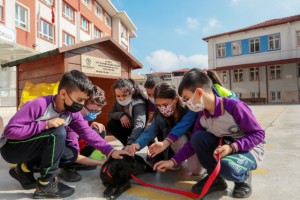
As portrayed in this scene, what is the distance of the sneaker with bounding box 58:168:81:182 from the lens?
2.49 meters

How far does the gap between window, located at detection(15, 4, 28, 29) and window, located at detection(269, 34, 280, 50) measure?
65.1 ft

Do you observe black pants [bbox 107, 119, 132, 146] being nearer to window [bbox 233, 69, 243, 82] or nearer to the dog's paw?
the dog's paw

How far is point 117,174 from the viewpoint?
2242 millimetres

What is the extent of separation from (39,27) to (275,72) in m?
19.6

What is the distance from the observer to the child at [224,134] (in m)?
1.97

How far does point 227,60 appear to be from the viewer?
25.8 meters

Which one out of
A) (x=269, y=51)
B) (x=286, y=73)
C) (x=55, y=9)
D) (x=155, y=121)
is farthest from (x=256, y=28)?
(x=155, y=121)

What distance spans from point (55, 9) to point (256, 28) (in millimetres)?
17244

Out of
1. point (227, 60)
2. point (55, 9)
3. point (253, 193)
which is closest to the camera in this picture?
point (253, 193)

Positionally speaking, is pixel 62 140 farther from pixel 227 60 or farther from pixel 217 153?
pixel 227 60

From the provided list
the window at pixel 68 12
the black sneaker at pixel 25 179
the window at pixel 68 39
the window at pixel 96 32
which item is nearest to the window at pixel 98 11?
the window at pixel 96 32

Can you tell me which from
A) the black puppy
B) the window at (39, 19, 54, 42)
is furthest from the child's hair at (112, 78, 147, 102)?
the window at (39, 19, 54, 42)

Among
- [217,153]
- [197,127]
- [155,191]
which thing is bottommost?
[155,191]

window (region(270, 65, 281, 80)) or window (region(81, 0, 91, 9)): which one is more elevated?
window (region(81, 0, 91, 9))
